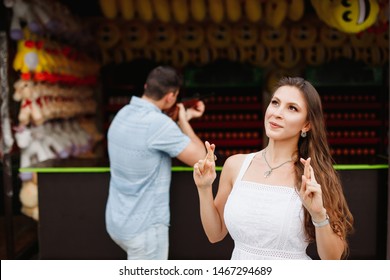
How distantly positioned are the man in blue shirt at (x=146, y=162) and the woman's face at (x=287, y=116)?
3.63 ft

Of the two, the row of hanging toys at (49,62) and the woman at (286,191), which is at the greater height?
the row of hanging toys at (49,62)

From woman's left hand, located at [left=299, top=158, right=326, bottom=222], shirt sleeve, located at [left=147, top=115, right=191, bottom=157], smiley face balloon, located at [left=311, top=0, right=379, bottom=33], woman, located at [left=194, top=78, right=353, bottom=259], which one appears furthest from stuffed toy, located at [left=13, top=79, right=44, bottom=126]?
woman's left hand, located at [left=299, top=158, right=326, bottom=222]

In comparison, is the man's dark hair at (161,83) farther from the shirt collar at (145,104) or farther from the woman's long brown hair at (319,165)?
the woman's long brown hair at (319,165)

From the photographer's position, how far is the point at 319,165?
174 centimetres

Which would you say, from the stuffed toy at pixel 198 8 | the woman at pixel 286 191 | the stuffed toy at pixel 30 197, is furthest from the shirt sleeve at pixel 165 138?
the stuffed toy at pixel 198 8

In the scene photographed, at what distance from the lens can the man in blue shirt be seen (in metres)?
2.72

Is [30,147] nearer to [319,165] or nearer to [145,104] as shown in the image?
[145,104]

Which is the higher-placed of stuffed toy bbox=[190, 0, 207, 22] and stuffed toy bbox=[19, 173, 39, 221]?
stuffed toy bbox=[190, 0, 207, 22]

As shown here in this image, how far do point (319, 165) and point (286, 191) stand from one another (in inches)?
6.0

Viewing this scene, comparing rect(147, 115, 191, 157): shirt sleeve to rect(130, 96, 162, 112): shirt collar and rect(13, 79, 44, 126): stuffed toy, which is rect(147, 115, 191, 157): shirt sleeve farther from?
rect(13, 79, 44, 126): stuffed toy

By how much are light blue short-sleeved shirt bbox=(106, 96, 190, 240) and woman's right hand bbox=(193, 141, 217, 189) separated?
102 cm

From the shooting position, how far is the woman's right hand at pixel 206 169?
1695 mm

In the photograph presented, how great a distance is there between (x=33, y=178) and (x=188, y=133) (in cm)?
163

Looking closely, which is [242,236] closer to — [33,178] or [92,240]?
[92,240]
